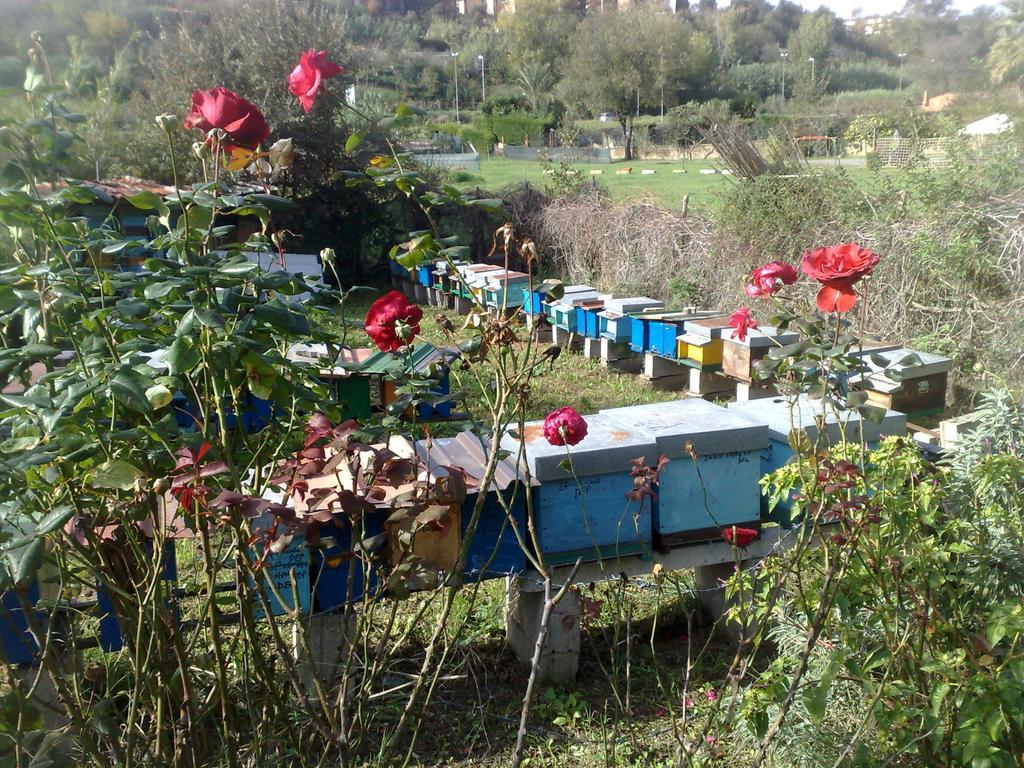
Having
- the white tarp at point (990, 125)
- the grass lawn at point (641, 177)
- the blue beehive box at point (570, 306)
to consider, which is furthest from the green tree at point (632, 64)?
the blue beehive box at point (570, 306)

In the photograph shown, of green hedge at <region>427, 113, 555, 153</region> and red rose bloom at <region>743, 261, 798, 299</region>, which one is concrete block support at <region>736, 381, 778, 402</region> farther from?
green hedge at <region>427, 113, 555, 153</region>

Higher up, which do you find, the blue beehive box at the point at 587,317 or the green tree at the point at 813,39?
the green tree at the point at 813,39

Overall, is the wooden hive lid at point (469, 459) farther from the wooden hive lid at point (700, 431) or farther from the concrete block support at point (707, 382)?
the concrete block support at point (707, 382)

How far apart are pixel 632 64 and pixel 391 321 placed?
50.0m

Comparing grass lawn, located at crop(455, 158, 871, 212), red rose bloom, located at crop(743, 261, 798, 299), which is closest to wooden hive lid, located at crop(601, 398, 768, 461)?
red rose bloom, located at crop(743, 261, 798, 299)

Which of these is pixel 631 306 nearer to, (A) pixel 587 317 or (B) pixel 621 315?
(B) pixel 621 315

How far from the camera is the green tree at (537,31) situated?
191 ft

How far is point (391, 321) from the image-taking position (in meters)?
1.48

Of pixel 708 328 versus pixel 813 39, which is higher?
pixel 813 39

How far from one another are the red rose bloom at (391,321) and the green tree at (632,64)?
4765 cm

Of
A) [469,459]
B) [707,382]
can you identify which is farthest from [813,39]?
[469,459]

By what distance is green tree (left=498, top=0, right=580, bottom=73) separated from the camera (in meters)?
58.2

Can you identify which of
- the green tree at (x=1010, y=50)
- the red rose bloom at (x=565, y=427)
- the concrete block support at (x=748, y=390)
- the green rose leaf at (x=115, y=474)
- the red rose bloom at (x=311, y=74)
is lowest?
the concrete block support at (x=748, y=390)

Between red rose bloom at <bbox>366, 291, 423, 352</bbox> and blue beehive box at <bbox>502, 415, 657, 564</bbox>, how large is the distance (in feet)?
4.62
